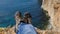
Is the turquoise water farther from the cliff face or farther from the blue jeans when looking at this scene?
A: the blue jeans

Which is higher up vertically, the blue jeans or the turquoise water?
the turquoise water

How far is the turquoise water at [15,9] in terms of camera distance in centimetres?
290

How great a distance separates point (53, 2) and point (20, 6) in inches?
21.4

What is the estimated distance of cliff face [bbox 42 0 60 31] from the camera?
10.1 feet

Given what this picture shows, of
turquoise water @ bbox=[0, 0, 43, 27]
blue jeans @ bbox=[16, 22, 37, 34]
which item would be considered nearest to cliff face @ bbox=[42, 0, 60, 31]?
turquoise water @ bbox=[0, 0, 43, 27]

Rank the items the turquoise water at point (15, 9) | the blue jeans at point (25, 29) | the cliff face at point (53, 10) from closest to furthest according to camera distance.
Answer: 1. the blue jeans at point (25, 29)
2. the turquoise water at point (15, 9)
3. the cliff face at point (53, 10)

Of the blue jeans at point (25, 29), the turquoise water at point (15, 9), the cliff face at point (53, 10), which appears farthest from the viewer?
the cliff face at point (53, 10)

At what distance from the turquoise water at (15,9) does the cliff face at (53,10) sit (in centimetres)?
16

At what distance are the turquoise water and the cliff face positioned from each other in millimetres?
160

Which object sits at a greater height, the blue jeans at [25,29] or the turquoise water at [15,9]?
the turquoise water at [15,9]

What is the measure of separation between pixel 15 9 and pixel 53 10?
61cm

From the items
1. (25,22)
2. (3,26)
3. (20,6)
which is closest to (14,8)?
(20,6)

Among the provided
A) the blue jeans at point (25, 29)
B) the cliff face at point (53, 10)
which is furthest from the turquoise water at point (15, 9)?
the blue jeans at point (25, 29)

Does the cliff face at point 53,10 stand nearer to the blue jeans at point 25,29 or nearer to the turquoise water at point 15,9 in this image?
the turquoise water at point 15,9
